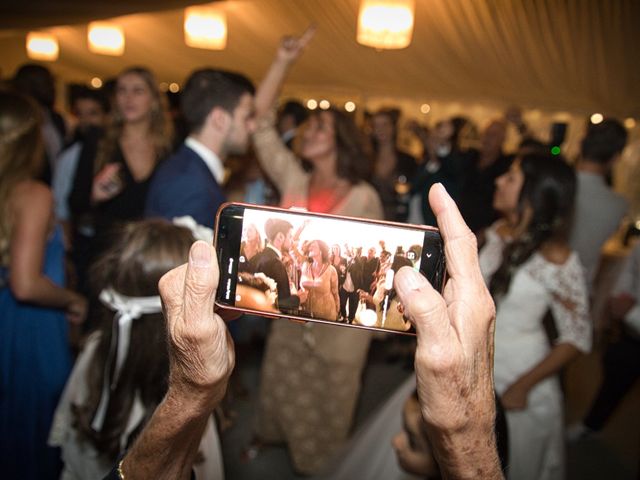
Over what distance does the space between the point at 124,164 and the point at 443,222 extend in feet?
6.48

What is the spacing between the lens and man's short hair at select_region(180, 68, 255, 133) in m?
1.79

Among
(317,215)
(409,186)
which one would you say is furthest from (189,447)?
(409,186)

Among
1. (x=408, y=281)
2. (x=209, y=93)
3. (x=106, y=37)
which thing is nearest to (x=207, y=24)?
(x=106, y=37)

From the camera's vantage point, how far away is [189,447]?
0.69m

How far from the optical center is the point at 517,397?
1578 mm

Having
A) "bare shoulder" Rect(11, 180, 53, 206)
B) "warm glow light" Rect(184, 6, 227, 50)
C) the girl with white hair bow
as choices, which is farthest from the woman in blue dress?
"warm glow light" Rect(184, 6, 227, 50)

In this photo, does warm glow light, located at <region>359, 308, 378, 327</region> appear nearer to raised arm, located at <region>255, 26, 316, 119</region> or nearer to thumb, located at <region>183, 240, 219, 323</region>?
thumb, located at <region>183, 240, 219, 323</region>

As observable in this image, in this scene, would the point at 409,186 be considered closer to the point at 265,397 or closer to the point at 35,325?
the point at 265,397

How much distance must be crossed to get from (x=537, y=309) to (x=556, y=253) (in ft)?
0.67

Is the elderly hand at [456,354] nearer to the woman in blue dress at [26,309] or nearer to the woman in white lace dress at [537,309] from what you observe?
the woman in white lace dress at [537,309]

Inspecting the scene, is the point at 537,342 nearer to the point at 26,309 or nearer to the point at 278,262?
the point at 278,262

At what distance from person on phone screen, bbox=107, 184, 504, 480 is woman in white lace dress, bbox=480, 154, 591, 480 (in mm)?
1136

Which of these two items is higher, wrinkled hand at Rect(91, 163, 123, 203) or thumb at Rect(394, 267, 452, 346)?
wrinkled hand at Rect(91, 163, 123, 203)

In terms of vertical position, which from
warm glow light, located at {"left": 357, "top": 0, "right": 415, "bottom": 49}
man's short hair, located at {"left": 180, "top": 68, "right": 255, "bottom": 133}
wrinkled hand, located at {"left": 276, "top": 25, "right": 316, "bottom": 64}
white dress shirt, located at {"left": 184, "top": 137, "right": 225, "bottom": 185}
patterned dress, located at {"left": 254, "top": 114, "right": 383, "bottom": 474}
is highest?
warm glow light, located at {"left": 357, "top": 0, "right": 415, "bottom": 49}
